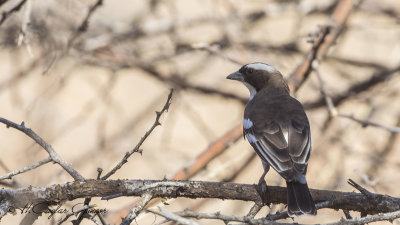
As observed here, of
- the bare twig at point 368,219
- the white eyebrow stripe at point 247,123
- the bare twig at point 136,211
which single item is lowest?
the bare twig at point 368,219

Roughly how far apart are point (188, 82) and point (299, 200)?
474 centimetres

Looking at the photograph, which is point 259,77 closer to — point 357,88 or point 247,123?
point 247,123

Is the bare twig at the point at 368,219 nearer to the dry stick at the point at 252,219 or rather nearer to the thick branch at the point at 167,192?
the dry stick at the point at 252,219

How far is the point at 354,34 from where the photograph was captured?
8.85 meters

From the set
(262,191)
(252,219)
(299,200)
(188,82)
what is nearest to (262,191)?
(262,191)

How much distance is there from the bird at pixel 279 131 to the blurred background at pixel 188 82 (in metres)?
1.76

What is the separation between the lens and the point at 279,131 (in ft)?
16.1

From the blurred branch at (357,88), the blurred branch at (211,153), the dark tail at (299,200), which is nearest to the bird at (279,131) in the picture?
the dark tail at (299,200)

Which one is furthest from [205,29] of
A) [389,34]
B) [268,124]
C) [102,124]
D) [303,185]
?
[303,185]

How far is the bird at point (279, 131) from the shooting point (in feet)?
13.7

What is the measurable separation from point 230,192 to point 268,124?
1444mm

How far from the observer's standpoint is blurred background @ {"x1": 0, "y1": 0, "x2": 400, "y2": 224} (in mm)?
7867

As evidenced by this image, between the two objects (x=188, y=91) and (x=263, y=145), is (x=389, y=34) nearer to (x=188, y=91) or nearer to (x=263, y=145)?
(x=188, y=91)

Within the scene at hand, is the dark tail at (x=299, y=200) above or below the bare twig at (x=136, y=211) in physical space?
above
